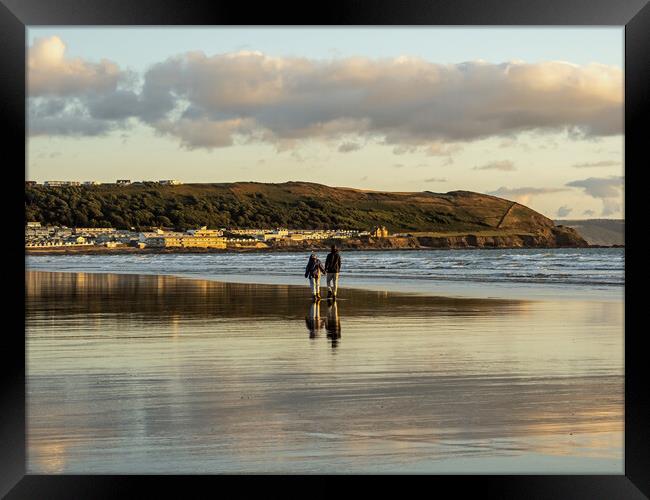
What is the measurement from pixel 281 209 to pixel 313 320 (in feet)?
529

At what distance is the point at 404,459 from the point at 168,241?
140877mm

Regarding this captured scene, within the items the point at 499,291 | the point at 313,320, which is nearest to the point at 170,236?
the point at 499,291

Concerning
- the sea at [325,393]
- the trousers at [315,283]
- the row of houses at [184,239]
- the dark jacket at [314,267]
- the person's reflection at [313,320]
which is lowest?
the person's reflection at [313,320]

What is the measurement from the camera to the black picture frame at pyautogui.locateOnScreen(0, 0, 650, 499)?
18.3 feet

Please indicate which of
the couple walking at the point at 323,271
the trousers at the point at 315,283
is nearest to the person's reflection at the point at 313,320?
the trousers at the point at 315,283

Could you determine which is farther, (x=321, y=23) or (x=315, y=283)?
(x=315, y=283)

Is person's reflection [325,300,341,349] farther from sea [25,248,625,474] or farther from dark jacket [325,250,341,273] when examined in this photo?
dark jacket [325,250,341,273]

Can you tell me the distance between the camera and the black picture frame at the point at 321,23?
18.3 ft

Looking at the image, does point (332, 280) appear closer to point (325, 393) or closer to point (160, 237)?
Answer: point (325, 393)

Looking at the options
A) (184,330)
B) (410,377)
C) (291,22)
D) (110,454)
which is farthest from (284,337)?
(291,22)

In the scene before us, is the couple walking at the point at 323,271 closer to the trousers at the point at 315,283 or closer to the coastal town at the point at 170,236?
the trousers at the point at 315,283

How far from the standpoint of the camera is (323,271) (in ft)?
78.5

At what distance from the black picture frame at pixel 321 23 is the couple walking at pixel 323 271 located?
17.1 metres

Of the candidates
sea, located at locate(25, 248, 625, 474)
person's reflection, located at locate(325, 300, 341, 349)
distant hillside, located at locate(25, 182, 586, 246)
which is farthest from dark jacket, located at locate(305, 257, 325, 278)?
distant hillside, located at locate(25, 182, 586, 246)
